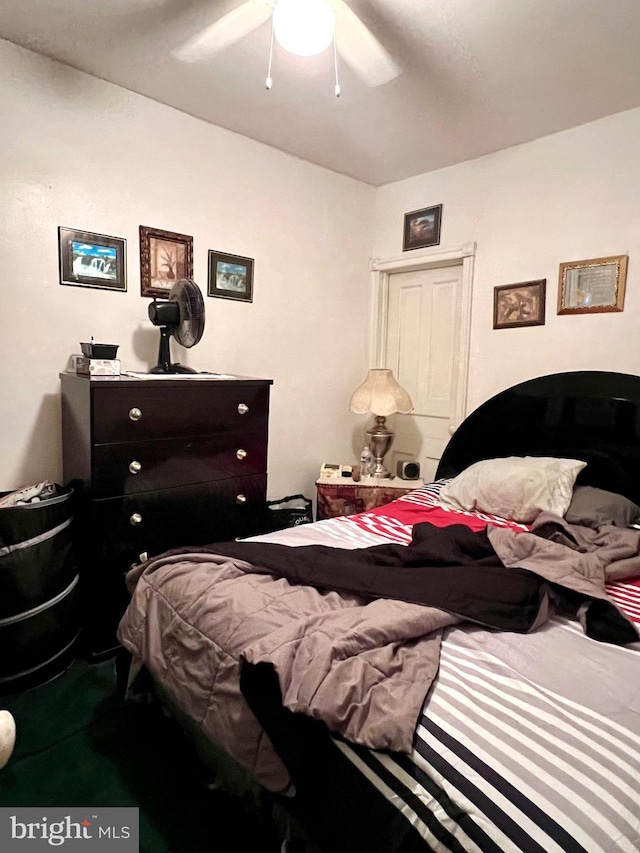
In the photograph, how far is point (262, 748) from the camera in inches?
43.3

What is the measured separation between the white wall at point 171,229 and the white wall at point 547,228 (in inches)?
30.7

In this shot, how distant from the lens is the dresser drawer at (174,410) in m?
2.05

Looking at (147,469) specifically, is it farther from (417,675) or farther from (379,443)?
(379,443)

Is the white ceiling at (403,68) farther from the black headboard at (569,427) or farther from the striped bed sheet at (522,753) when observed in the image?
the striped bed sheet at (522,753)

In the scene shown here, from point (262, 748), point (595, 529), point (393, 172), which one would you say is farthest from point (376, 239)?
point (262, 748)

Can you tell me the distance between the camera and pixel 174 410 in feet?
7.30

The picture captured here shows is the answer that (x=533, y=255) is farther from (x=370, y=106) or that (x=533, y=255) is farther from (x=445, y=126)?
(x=370, y=106)

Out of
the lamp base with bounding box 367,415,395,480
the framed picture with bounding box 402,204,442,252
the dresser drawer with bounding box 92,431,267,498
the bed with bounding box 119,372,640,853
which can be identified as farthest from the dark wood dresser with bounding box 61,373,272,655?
the framed picture with bounding box 402,204,442,252

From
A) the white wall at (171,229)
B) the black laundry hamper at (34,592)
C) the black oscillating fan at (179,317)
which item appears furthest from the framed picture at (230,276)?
the black laundry hamper at (34,592)

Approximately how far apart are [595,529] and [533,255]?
1526 millimetres

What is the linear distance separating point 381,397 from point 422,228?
1.13 metres

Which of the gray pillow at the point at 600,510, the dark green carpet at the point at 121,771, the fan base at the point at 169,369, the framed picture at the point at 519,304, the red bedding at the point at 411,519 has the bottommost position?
the dark green carpet at the point at 121,771

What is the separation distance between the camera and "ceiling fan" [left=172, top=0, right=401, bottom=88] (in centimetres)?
160

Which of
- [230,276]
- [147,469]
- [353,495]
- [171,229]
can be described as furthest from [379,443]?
[171,229]
